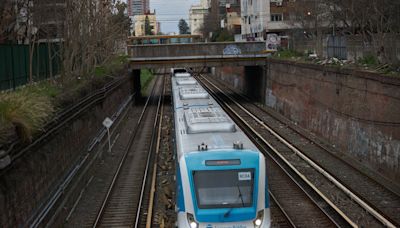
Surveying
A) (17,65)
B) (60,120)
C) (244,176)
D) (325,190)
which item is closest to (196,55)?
(17,65)

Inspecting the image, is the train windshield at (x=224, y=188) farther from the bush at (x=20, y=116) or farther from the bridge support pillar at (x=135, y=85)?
the bridge support pillar at (x=135, y=85)

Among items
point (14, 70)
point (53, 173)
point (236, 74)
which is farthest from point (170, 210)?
point (236, 74)

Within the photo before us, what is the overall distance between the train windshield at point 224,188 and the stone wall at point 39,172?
367 cm

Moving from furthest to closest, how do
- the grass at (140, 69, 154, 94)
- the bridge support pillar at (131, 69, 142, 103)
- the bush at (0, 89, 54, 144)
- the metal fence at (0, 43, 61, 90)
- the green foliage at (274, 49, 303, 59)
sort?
the grass at (140, 69, 154, 94) → the bridge support pillar at (131, 69, 142, 103) → the green foliage at (274, 49, 303, 59) → the metal fence at (0, 43, 61, 90) → the bush at (0, 89, 54, 144)

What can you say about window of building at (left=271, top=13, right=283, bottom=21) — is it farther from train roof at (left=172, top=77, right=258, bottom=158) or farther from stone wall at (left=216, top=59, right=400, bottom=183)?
train roof at (left=172, top=77, right=258, bottom=158)

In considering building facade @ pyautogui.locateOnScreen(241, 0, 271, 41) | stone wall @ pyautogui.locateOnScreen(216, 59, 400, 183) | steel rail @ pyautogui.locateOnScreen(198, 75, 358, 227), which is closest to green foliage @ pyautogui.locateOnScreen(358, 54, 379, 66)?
stone wall @ pyautogui.locateOnScreen(216, 59, 400, 183)

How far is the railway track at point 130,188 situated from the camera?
13.8 m

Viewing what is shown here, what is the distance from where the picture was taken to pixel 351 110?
21.4m

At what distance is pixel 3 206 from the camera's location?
10086 millimetres

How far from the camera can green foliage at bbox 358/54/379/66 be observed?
2208 centimetres

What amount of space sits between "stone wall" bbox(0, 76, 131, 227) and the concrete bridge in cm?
1968

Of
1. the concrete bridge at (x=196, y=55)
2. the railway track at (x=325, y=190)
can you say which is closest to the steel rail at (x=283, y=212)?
the railway track at (x=325, y=190)

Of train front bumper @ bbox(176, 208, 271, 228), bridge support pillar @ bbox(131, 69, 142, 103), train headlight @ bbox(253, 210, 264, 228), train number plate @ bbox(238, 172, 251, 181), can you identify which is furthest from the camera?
bridge support pillar @ bbox(131, 69, 142, 103)

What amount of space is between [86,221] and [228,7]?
101 m
